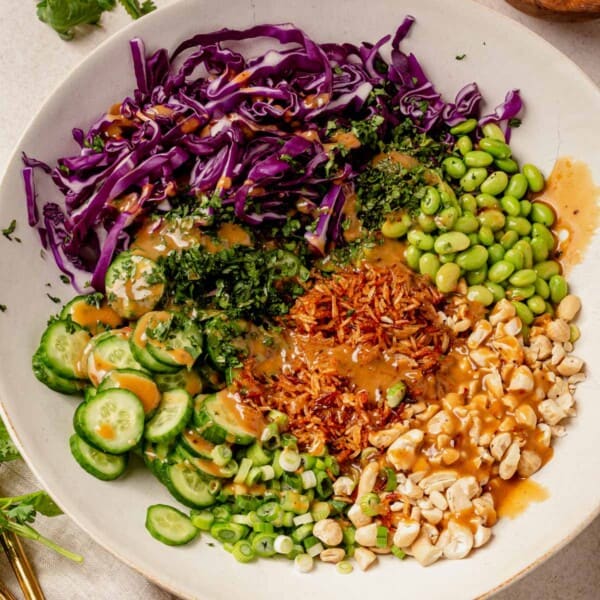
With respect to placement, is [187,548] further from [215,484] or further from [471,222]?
[471,222]

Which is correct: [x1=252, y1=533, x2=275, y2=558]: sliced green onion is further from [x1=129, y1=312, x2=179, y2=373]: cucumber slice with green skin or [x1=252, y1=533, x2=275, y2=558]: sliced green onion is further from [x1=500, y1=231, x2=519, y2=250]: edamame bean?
[x1=500, y1=231, x2=519, y2=250]: edamame bean

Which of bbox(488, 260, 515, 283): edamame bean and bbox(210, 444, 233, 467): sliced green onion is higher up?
bbox(488, 260, 515, 283): edamame bean

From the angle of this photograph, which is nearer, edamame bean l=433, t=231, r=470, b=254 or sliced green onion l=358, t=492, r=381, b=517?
sliced green onion l=358, t=492, r=381, b=517

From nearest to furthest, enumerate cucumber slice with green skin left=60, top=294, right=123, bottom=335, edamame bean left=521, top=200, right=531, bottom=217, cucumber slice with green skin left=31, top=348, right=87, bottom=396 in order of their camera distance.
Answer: cucumber slice with green skin left=31, top=348, right=87, bottom=396 < cucumber slice with green skin left=60, top=294, right=123, bottom=335 < edamame bean left=521, top=200, right=531, bottom=217

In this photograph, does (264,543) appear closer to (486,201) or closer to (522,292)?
(522,292)

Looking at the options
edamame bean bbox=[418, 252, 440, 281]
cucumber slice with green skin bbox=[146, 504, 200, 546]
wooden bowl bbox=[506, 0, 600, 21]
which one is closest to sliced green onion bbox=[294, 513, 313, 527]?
cucumber slice with green skin bbox=[146, 504, 200, 546]

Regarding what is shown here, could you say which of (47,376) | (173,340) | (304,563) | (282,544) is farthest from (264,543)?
(47,376)

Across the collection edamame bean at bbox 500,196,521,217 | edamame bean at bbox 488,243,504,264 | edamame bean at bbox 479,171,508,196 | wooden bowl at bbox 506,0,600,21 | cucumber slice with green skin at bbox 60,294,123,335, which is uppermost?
wooden bowl at bbox 506,0,600,21

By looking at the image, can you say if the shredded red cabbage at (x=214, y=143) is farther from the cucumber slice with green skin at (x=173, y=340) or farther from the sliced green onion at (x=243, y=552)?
the sliced green onion at (x=243, y=552)
